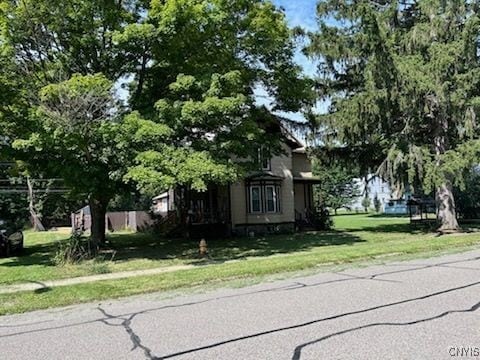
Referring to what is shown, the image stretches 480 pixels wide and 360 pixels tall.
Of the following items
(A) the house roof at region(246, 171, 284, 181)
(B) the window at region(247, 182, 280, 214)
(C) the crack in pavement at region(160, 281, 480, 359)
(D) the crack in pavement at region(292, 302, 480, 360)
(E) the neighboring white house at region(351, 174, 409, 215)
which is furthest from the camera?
(B) the window at region(247, 182, 280, 214)

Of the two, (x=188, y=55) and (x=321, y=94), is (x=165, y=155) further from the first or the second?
(x=321, y=94)

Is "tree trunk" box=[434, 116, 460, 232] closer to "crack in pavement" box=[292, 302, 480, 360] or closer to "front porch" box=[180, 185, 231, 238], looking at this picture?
"front porch" box=[180, 185, 231, 238]

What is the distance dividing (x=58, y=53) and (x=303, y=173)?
18686mm

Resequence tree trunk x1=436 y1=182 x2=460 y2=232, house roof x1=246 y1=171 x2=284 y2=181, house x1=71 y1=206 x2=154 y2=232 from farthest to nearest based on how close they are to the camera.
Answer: house x1=71 y1=206 x2=154 y2=232 < house roof x1=246 y1=171 x2=284 y2=181 < tree trunk x1=436 y1=182 x2=460 y2=232

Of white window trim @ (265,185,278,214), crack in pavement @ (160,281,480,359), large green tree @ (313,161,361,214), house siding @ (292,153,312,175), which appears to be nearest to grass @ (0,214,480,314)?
crack in pavement @ (160,281,480,359)

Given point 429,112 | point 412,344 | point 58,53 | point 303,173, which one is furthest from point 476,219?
point 412,344

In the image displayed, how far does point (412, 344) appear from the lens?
5.29m

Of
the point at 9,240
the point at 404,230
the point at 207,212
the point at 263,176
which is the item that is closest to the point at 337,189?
the point at 404,230

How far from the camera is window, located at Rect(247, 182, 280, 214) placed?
29.2 m

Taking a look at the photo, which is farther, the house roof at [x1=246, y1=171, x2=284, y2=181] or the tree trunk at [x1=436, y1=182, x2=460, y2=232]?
the house roof at [x1=246, y1=171, x2=284, y2=181]

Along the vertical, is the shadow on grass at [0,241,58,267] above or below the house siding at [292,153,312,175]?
below

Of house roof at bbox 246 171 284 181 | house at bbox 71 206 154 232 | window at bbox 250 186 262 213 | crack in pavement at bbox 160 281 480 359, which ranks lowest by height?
crack in pavement at bbox 160 281 480 359

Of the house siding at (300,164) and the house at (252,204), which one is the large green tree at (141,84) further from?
the house siding at (300,164)

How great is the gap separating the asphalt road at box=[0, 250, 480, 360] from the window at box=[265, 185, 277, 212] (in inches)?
769
